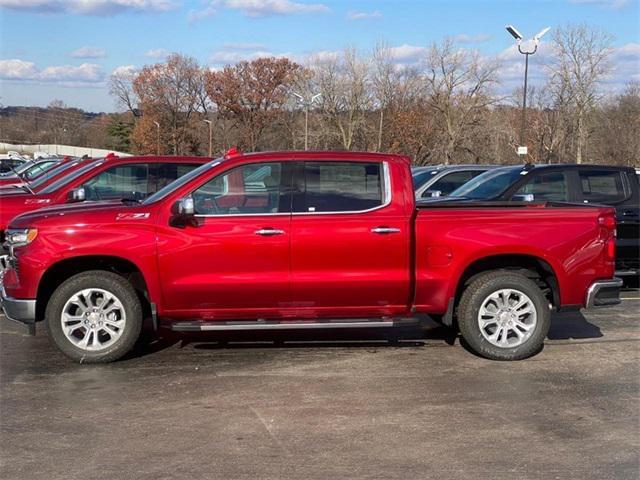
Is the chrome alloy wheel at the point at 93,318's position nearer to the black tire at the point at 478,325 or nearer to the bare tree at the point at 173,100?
the black tire at the point at 478,325

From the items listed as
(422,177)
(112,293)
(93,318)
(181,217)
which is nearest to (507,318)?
(181,217)

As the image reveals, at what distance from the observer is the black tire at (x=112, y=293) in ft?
20.9

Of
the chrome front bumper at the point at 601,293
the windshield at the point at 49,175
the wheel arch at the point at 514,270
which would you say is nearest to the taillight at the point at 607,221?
the chrome front bumper at the point at 601,293

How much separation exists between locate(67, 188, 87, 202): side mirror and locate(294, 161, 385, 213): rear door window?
4.48 meters

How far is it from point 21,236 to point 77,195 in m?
3.63

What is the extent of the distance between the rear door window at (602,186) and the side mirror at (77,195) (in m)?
6.90

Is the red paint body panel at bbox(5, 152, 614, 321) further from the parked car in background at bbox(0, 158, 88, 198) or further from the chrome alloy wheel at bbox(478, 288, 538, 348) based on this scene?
the parked car in background at bbox(0, 158, 88, 198)

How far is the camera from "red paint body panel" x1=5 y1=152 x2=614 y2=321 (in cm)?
629

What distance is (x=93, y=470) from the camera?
4234mm

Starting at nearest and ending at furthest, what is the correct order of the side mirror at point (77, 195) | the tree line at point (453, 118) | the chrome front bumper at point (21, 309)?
the chrome front bumper at point (21, 309) < the side mirror at point (77, 195) < the tree line at point (453, 118)

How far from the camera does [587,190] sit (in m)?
10.4

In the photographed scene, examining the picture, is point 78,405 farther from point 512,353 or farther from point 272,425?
point 512,353

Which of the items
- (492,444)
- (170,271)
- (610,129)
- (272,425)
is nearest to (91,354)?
(170,271)

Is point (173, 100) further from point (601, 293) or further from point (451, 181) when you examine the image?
point (601, 293)
